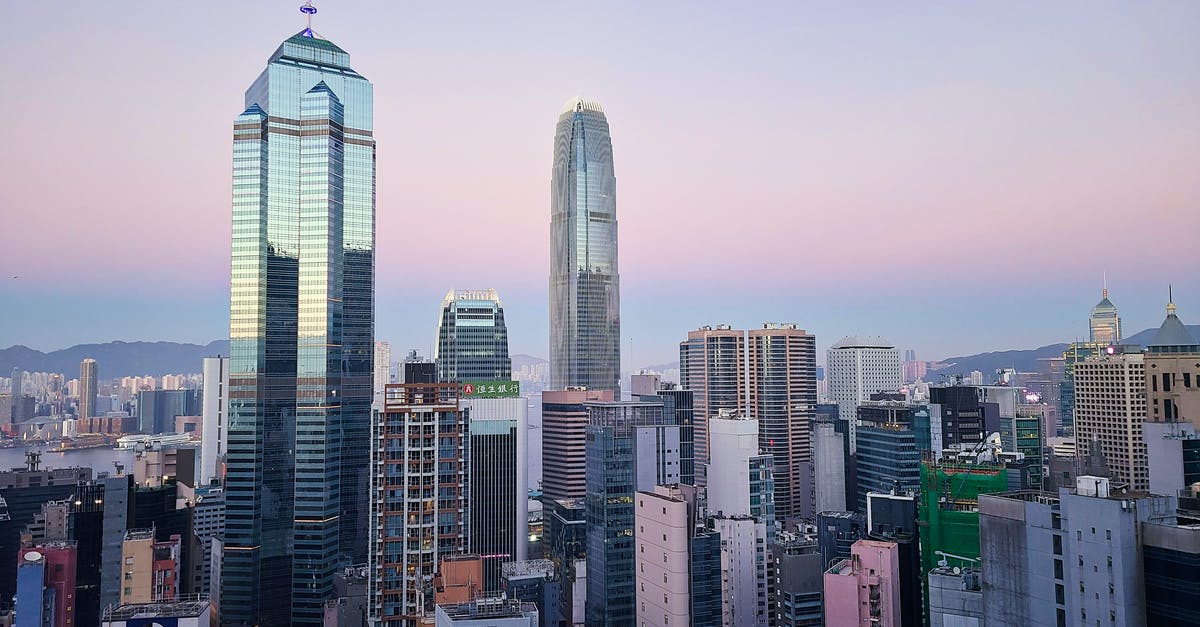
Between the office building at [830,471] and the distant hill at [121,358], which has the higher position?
the distant hill at [121,358]

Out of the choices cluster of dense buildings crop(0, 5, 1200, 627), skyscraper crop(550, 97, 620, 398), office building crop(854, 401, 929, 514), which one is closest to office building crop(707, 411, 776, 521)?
cluster of dense buildings crop(0, 5, 1200, 627)

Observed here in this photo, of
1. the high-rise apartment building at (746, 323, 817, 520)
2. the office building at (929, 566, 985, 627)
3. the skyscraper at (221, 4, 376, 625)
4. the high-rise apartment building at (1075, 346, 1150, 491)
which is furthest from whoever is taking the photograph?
the high-rise apartment building at (746, 323, 817, 520)

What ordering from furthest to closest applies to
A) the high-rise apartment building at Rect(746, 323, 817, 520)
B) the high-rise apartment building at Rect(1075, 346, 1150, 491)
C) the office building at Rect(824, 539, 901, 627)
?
the high-rise apartment building at Rect(746, 323, 817, 520), the high-rise apartment building at Rect(1075, 346, 1150, 491), the office building at Rect(824, 539, 901, 627)

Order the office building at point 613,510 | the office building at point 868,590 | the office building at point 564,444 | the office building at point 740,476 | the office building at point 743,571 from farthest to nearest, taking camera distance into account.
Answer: the office building at point 564,444 < the office building at point 740,476 < the office building at point 743,571 < the office building at point 613,510 < the office building at point 868,590

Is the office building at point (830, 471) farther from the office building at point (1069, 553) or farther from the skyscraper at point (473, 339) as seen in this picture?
the office building at point (1069, 553)

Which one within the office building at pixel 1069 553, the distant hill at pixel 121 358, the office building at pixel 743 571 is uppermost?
the distant hill at pixel 121 358

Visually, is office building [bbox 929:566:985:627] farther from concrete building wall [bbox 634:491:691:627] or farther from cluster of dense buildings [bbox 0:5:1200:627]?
concrete building wall [bbox 634:491:691:627]

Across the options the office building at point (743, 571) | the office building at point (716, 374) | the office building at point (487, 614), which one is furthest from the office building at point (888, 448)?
the office building at point (487, 614)

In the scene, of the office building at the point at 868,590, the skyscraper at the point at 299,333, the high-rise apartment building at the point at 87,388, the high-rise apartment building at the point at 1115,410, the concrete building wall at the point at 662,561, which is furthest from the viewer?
the high-rise apartment building at the point at 1115,410

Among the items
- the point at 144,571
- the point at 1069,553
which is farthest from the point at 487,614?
the point at 144,571
